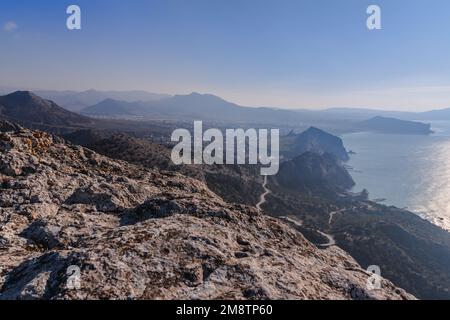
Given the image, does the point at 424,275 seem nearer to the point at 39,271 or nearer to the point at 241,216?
the point at 241,216

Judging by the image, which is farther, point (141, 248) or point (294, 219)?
point (294, 219)

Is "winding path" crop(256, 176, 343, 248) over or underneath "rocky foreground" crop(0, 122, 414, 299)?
underneath

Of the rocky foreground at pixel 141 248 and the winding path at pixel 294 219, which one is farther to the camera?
the winding path at pixel 294 219

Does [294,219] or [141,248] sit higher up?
[141,248]

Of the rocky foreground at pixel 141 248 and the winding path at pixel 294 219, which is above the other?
the rocky foreground at pixel 141 248

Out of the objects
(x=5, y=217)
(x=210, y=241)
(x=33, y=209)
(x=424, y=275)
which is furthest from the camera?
(x=424, y=275)
